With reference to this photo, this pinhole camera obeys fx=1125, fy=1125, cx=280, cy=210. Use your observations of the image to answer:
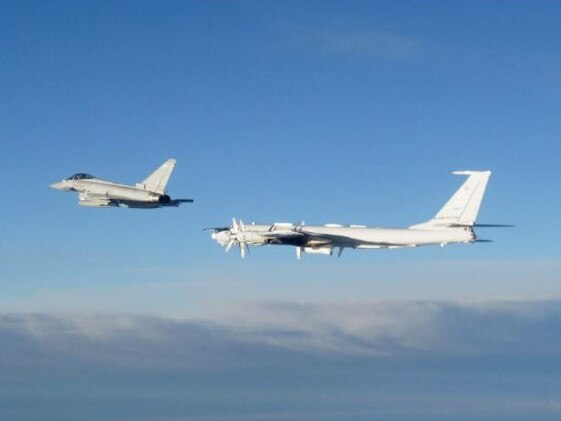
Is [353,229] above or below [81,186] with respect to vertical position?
below

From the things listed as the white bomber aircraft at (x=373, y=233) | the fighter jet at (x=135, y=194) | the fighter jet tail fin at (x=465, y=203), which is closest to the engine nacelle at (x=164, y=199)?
the fighter jet at (x=135, y=194)

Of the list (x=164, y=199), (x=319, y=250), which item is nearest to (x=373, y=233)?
(x=319, y=250)

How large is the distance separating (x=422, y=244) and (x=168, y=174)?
47.8m

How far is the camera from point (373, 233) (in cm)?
17150

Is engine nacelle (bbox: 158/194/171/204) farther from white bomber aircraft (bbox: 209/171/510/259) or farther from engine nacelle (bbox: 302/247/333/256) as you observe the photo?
engine nacelle (bbox: 302/247/333/256)

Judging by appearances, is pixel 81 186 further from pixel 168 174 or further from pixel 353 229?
pixel 353 229

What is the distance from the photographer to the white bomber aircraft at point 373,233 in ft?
540

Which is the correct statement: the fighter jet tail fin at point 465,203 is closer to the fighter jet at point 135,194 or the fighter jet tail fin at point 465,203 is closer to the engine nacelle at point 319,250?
the engine nacelle at point 319,250

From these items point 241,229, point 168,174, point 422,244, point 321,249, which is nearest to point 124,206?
point 168,174

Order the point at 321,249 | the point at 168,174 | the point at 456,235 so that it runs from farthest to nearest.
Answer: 1. the point at 168,174
2. the point at 321,249
3. the point at 456,235

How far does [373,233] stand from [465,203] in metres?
15.3

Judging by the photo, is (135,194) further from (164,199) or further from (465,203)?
(465,203)

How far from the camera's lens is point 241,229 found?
587ft

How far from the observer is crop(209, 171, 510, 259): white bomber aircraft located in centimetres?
16462
